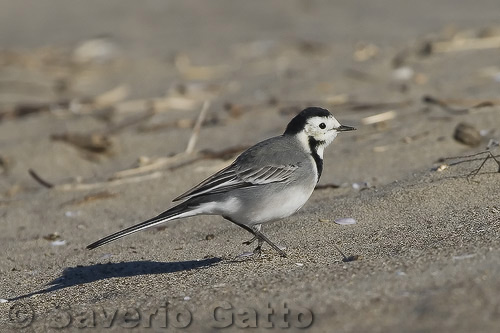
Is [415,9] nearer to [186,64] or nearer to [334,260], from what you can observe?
[186,64]

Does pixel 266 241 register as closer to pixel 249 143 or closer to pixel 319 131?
pixel 319 131

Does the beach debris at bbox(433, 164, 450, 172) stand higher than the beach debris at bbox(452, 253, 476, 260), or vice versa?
the beach debris at bbox(452, 253, 476, 260)

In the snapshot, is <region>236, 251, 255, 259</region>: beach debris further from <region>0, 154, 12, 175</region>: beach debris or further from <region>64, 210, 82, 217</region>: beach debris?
<region>0, 154, 12, 175</region>: beach debris

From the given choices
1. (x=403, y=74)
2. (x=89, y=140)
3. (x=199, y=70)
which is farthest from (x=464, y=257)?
(x=199, y=70)

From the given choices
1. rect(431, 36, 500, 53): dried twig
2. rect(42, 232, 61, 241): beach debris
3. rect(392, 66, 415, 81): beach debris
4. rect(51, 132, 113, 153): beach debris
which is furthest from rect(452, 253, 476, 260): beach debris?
rect(431, 36, 500, 53): dried twig

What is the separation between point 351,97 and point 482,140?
8.91ft

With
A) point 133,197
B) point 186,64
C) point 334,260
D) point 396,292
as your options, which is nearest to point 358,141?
point 133,197

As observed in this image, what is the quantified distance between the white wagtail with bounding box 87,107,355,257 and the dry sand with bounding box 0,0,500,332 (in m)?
0.33

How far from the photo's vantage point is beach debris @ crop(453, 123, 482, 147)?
7.52 meters

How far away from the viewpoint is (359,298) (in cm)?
430

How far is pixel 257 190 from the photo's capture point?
235 inches

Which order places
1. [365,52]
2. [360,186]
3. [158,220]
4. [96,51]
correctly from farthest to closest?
1. [96,51]
2. [365,52]
3. [360,186]
4. [158,220]

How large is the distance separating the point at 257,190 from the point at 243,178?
0.13 meters

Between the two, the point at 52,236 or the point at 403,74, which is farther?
the point at 403,74
